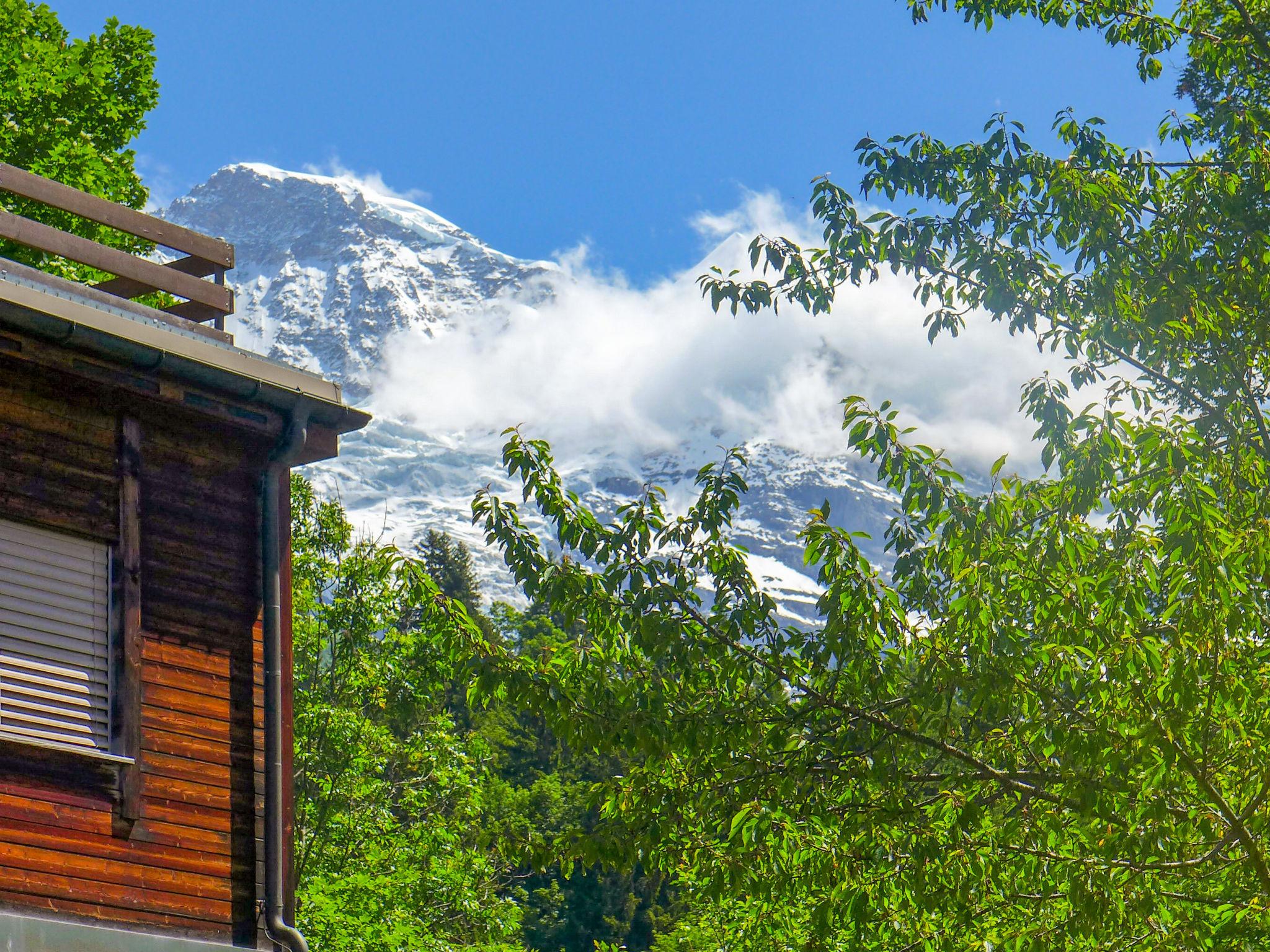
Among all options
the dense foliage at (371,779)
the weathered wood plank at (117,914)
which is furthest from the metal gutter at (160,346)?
the dense foliage at (371,779)

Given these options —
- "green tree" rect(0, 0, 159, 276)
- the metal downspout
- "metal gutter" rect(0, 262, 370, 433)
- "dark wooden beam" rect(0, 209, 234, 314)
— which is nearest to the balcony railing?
"dark wooden beam" rect(0, 209, 234, 314)

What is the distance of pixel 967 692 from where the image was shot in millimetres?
9953

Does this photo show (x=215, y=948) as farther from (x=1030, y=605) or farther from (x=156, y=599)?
(x=1030, y=605)

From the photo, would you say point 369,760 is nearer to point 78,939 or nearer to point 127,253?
point 127,253

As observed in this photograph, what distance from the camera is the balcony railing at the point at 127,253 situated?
10.5 m

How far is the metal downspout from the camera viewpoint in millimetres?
10375

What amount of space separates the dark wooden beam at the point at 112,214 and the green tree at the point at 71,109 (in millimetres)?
7663

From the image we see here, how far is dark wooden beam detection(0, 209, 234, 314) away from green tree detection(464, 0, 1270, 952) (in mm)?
2730

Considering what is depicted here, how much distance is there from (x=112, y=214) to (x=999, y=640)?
7.27 metres

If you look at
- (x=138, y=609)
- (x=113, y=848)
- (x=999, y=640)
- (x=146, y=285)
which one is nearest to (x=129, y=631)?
(x=138, y=609)

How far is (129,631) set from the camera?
10.1m

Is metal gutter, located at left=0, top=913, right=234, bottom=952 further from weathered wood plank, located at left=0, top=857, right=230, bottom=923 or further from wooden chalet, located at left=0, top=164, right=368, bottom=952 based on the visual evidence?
weathered wood plank, located at left=0, top=857, right=230, bottom=923

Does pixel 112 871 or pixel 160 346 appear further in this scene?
pixel 160 346

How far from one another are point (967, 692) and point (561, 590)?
3.33 m
